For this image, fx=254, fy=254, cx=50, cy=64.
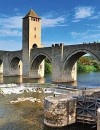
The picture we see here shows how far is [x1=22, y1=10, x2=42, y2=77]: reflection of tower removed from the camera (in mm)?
60688

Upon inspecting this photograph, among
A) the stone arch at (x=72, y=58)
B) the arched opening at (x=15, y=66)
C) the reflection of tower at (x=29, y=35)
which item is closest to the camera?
the stone arch at (x=72, y=58)

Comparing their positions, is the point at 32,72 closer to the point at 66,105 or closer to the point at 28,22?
the point at 28,22

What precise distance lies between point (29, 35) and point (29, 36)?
0.25m

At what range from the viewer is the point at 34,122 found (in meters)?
22.2

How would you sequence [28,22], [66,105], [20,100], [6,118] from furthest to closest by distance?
[28,22]
[20,100]
[6,118]
[66,105]

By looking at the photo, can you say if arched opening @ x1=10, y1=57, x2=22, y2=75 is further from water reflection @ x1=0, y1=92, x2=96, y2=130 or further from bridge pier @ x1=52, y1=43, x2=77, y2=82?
water reflection @ x1=0, y1=92, x2=96, y2=130

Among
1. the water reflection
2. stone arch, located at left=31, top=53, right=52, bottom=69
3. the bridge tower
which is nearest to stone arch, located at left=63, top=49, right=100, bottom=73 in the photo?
stone arch, located at left=31, top=53, right=52, bottom=69

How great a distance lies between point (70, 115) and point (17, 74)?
168 feet

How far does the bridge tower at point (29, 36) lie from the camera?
60.7m

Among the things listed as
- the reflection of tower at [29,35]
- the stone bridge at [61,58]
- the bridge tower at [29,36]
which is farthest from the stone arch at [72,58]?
the reflection of tower at [29,35]

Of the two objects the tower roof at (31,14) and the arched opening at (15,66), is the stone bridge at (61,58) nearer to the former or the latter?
the arched opening at (15,66)

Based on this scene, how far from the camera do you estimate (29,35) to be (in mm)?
60938

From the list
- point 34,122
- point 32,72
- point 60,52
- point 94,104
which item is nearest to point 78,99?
point 94,104

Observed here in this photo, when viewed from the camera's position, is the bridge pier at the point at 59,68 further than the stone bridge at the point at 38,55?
Yes
